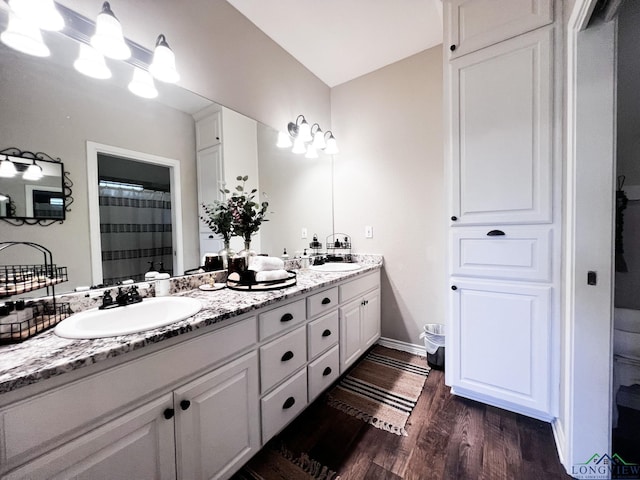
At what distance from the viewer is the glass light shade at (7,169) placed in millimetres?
980

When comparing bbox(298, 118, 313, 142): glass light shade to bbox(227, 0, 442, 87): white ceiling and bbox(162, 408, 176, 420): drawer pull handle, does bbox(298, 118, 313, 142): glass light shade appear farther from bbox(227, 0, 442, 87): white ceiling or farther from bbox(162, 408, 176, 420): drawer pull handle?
bbox(162, 408, 176, 420): drawer pull handle

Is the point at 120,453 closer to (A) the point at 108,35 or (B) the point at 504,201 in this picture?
(A) the point at 108,35

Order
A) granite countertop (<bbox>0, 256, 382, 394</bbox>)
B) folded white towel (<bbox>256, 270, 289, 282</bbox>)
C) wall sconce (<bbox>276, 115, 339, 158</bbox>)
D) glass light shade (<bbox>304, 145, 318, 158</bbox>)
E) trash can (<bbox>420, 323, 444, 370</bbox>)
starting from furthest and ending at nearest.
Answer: glass light shade (<bbox>304, 145, 318, 158</bbox>)
wall sconce (<bbox>276, 115, 339, 158</bbox>)
trash can (<bbox>420, 323, 444, 370</bbox>)
folded white towel (<bbox>256, 270, 289, 282</bbox>)
granite countertop (<bbox>0, 256, 382, 394</bbox>)

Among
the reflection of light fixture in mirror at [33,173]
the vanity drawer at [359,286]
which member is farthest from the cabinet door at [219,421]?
the reflection of light fixture in mirror at [33,173]

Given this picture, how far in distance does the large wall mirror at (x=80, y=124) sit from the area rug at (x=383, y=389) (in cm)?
135

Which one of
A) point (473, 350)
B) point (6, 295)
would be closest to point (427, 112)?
point (473, 350)

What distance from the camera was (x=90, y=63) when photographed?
3.89 feet

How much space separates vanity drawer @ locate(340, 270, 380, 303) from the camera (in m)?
1.90

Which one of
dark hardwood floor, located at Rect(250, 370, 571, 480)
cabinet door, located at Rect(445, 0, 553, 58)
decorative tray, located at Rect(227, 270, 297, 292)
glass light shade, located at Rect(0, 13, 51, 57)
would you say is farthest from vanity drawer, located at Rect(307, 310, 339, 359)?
cabinet door, located at Rect(445, 0, 553, 58)

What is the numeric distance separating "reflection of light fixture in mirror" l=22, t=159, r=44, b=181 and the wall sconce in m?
1.51

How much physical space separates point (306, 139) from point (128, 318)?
1939 mm

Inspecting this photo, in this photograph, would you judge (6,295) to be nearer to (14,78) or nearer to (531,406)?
(14,78)

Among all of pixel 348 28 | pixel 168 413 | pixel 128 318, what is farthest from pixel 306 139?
pixel 168 413

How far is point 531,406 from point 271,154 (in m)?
2.40
